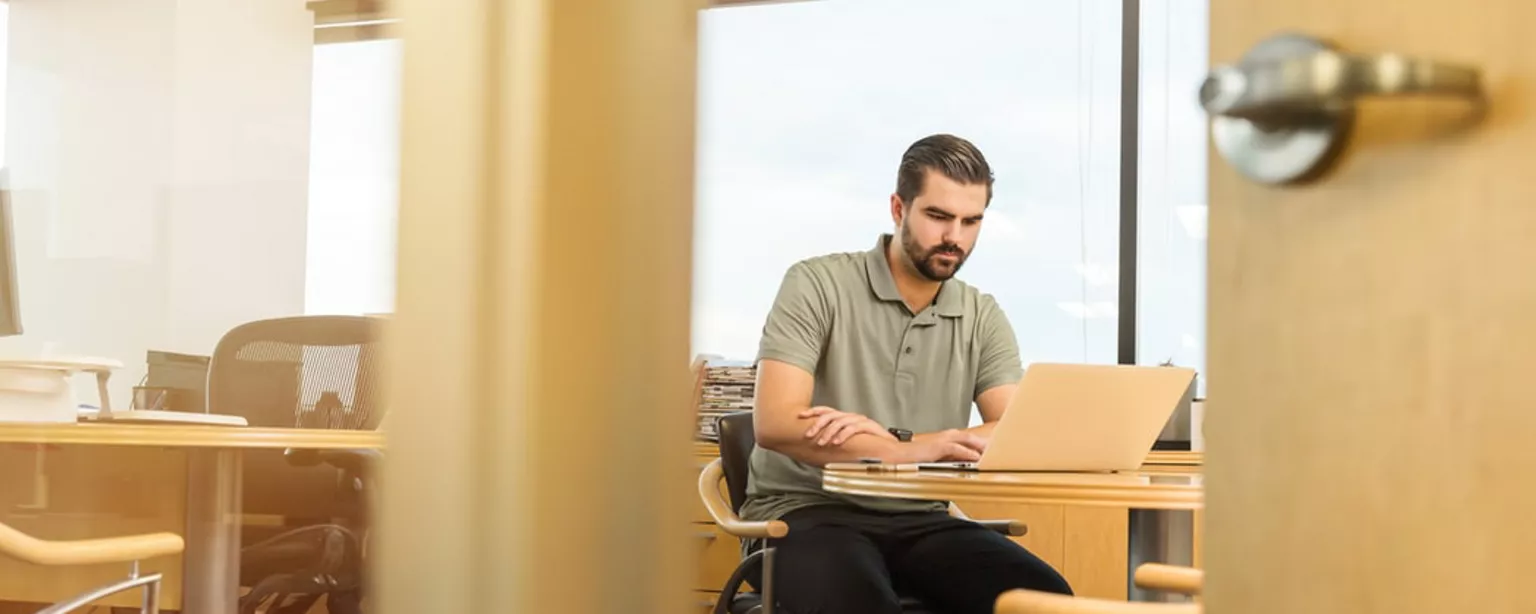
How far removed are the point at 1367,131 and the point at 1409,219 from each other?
34mm

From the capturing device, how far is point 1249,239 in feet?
1.73

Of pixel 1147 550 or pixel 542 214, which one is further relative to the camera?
pixel 1147 550

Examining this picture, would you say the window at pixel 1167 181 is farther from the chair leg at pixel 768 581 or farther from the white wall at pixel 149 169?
the white wall at pixel 149 169

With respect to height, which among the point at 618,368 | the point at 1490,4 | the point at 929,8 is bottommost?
the point at 618,368

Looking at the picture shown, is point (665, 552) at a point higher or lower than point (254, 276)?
lower

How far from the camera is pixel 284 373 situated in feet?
13.6

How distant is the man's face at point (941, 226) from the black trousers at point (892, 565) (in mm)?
558

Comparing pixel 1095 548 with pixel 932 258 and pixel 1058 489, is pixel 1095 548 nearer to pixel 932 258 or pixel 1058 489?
pixel 932 258

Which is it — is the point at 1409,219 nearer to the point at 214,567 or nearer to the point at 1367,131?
the point at 1367,131

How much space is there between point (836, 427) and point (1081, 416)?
0.55 metres

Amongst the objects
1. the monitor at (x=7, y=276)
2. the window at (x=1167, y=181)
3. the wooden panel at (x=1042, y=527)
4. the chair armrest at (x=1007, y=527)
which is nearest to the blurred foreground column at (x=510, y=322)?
the chair armrest at (x=1007, y=527)

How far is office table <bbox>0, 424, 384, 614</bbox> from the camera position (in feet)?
11.3

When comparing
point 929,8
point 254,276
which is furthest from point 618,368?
point 929,8

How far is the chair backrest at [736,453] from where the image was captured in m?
3.07
